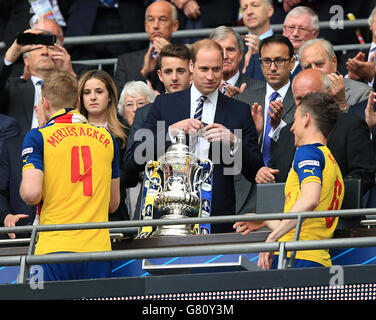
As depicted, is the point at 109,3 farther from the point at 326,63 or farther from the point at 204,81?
the point at 204,81

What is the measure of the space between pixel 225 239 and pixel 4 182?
2.56 meters

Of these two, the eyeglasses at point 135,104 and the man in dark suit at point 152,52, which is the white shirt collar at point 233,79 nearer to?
the eyeglasses at point 135,104

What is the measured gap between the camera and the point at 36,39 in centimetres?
→ 1125

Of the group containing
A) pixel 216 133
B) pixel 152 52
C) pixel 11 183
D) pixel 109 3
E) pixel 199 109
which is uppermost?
pixel 109 3

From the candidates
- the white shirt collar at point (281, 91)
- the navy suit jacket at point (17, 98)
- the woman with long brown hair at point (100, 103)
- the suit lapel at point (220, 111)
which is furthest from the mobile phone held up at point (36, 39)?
the white shirt collar at point (281, 91)

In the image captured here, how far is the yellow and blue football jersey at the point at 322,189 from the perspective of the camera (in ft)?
26.0

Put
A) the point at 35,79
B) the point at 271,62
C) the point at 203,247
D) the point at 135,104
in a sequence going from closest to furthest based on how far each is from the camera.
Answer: the point at 203,247, the point at 271,62, the point at 135,104, the point at 35,79

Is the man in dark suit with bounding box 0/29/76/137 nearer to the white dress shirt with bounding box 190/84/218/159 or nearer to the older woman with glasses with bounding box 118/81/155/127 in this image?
the older woman with glasses with bounding box 118/81/155/127

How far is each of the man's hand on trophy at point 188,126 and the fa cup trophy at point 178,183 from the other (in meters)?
0.14

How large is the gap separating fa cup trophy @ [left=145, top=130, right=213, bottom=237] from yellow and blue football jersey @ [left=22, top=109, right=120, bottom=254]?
815 mm

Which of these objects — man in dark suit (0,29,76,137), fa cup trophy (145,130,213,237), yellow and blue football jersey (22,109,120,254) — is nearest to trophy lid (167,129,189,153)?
fa cup trophy (145,130,213,237)

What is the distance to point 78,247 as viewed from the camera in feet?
26.2

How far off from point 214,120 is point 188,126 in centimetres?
62

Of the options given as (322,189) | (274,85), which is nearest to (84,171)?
(322,189)
